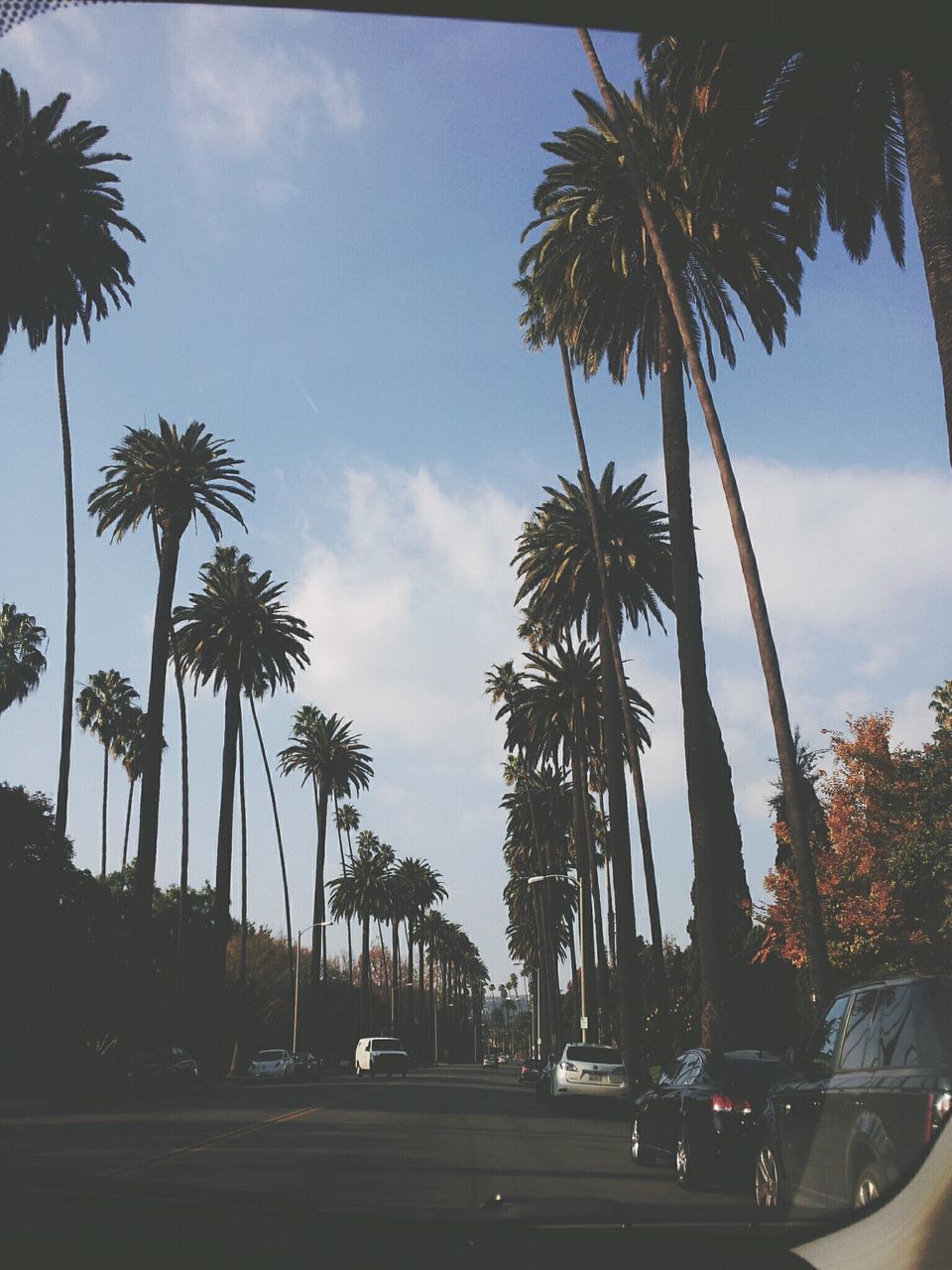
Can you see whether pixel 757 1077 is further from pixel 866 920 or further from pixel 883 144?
pixel 866 920

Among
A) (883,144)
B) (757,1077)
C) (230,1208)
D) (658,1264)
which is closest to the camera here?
(658,1264)

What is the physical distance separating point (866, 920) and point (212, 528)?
95.7 ft

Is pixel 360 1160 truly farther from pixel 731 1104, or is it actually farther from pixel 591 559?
pixel 591 559

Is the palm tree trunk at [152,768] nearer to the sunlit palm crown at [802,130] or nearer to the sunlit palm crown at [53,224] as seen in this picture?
the sunlit palm crown at [53,224]

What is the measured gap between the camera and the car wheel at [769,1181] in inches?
262

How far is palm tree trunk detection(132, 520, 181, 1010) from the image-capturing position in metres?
44.1

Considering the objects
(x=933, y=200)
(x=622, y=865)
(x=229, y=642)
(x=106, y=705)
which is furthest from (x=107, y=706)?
(x=933, y=200)

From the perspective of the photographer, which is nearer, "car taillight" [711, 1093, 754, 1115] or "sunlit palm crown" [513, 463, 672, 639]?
"car taillight" [711, 1093, 754, 1115]

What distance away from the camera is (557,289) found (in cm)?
3078

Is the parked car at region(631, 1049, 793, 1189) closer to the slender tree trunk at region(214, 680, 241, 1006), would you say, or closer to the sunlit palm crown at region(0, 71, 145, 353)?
the sunlit palm crown at region(0, 71, 145, 353)

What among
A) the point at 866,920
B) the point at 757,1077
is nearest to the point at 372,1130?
the point at 757,1077

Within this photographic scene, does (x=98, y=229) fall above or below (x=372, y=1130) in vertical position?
above

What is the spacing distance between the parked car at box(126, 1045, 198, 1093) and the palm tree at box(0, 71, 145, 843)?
306 inches

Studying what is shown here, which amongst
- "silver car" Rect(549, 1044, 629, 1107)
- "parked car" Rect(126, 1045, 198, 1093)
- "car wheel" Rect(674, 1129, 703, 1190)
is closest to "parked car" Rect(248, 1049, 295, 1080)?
"parked car" Rect(126, 1045, 198, 1093)
